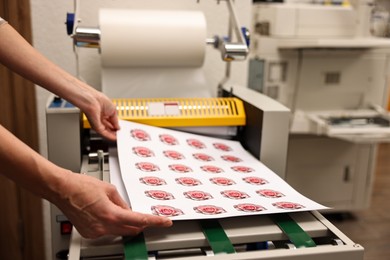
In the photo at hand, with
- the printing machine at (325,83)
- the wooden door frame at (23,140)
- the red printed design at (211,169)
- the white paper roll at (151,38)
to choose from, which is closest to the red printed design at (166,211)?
the red printed design at (211,169)

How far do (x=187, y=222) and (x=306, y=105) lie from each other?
67.7 inches

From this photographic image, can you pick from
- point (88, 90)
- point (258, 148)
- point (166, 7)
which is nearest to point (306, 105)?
point (166, 7)

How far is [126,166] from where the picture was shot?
3.14ft

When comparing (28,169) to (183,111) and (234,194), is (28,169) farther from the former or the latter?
(183,111)

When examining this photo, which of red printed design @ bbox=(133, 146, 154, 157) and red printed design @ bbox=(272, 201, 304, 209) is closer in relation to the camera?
red printed design @ bbox=(272, 201, 304, 209)

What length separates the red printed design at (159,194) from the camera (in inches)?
33.1

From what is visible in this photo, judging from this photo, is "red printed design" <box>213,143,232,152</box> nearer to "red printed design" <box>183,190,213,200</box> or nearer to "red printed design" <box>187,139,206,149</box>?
"red printed design" <box>187,139,206,149</box>

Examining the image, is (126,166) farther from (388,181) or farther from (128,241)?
(388,181)

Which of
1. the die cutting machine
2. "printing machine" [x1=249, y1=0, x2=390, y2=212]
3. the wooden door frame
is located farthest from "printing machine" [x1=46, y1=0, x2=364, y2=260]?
"printing machine" [x1=249, y1=0, x2=390, y2=212]

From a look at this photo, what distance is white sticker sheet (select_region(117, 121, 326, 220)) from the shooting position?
0.81m

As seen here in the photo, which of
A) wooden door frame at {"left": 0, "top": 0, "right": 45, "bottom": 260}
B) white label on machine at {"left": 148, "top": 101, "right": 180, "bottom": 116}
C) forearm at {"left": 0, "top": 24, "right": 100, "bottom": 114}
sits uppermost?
forearm at {"left": 0, "top": 24, "right": 100, "bottom": 114}

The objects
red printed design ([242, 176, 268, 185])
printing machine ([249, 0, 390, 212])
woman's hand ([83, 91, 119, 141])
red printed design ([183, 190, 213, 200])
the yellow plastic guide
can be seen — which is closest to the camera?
red printed design ([183, 190, 213, 200])

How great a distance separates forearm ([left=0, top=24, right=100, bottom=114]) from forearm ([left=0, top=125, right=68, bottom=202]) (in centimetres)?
39

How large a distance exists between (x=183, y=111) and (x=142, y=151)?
0.67ft
